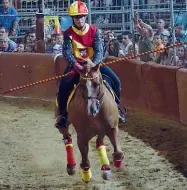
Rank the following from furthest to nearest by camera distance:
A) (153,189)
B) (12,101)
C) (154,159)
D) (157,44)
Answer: (12,101) → (157,44) → (154,159) → (153,189)

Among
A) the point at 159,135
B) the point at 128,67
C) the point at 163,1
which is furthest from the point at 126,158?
the point at 163,1

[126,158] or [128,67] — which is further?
[128,67]

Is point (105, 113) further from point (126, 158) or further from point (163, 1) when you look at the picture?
point (163, 1)

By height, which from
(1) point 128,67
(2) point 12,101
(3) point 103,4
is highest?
(3) point 103,4

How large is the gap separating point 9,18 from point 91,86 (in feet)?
38.4

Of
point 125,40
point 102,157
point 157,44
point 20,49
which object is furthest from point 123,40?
point 102,157

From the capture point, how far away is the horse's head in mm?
9047

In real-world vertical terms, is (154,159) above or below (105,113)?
below

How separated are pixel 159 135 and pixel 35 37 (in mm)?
7238

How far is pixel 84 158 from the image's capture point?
10.1 m

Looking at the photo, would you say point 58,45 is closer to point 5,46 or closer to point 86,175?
point 5,46

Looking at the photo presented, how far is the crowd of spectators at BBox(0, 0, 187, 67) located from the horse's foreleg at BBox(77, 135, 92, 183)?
553 centimetres

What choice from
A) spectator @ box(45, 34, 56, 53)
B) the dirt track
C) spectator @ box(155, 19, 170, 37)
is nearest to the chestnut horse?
the dirt track

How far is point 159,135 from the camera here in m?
14.0
